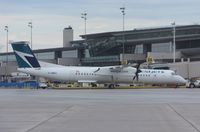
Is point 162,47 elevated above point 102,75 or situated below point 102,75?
above

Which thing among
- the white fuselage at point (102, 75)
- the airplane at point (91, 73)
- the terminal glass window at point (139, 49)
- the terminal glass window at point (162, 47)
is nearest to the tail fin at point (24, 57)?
the airplane at point (91, 73)

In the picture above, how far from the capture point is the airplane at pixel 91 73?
77.7 meters

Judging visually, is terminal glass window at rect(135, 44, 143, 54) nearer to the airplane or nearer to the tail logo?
the airplane

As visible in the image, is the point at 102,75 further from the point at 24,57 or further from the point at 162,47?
the point at 162,47

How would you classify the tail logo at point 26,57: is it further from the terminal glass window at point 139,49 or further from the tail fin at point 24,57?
the terminal glass window at point 139,49

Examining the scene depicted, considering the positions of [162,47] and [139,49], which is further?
[139,49]

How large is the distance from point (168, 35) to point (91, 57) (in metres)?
22.1

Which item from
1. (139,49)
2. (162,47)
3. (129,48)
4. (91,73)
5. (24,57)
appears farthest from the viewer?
(129,48)

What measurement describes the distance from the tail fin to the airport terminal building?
150ft

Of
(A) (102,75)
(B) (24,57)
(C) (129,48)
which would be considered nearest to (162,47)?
(C) (129,48)

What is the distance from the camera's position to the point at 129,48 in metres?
144

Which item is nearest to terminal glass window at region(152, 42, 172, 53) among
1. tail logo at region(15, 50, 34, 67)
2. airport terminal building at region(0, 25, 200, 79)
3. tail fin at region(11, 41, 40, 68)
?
airport terminal building at region(0, 25, 200, 79)

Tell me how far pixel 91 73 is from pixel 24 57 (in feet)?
31.5
